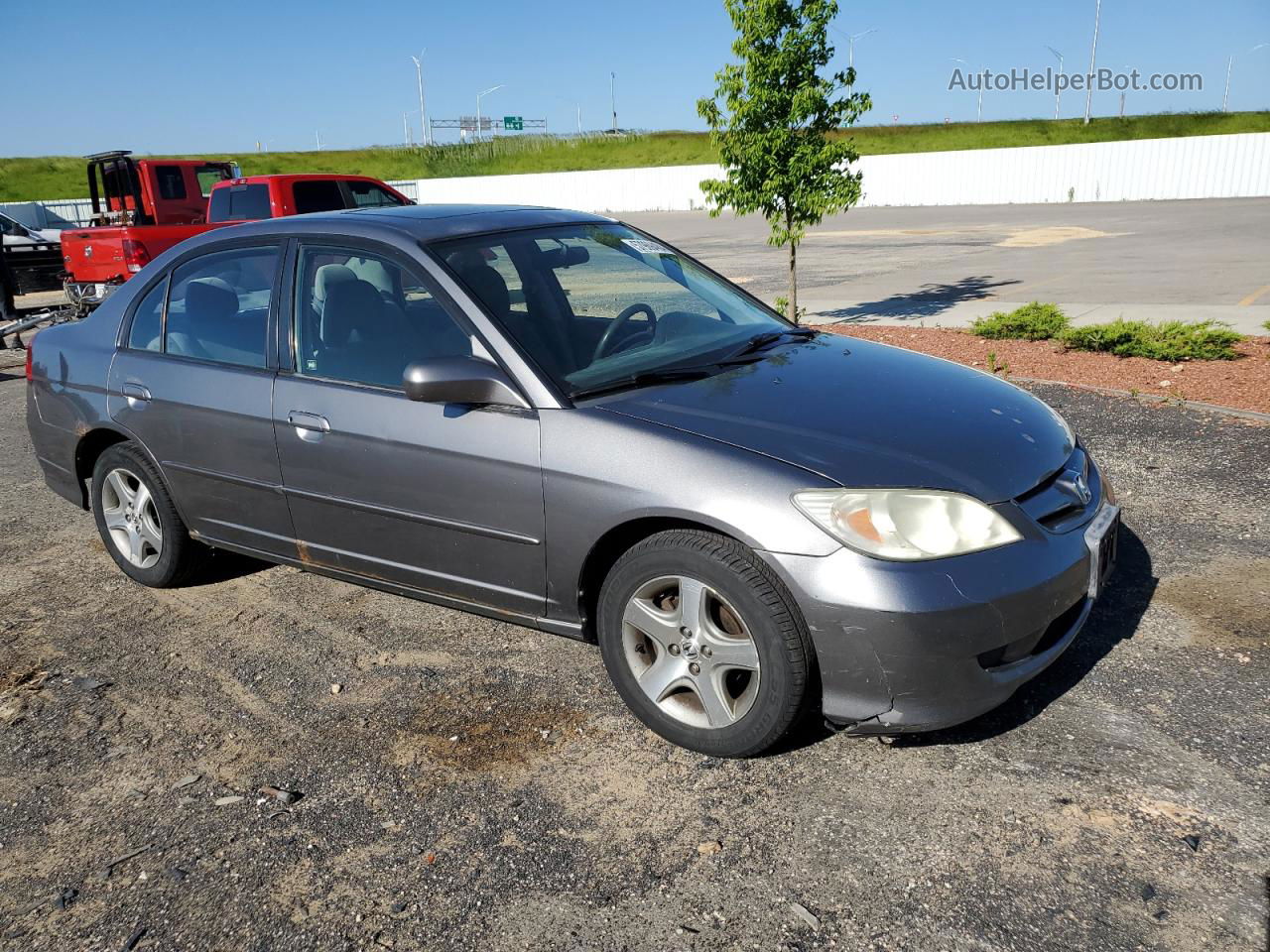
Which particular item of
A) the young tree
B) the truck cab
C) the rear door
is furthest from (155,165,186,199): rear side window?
the rear door

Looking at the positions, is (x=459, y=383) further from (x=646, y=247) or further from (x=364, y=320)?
(x=646, y=247)

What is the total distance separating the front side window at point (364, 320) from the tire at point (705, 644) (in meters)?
1.09

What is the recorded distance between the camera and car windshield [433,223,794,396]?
3707 millimetres

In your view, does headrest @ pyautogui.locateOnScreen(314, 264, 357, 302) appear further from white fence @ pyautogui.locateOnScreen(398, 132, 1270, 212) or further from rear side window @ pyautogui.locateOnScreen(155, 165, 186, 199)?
white fence @ pyautogui.locateOnScreen(398, 132, 1270, 212)

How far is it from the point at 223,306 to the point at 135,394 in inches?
24.1

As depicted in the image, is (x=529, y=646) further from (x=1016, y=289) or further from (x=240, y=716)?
(x=1016, y=289)

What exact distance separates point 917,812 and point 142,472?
3663 mm

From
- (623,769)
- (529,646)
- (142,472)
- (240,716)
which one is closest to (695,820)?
(623,769)

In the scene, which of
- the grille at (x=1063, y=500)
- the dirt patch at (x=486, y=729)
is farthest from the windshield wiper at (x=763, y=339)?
the dirt patch at (x=486, y=729)

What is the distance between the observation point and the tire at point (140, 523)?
4734 millimetres

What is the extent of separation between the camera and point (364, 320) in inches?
157

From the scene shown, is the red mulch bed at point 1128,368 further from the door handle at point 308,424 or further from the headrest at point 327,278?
the door handle at point 308,424

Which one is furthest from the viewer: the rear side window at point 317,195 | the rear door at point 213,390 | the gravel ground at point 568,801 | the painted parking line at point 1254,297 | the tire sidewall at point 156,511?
the rear side window at point 317,195

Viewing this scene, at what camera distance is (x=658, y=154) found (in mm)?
74250
